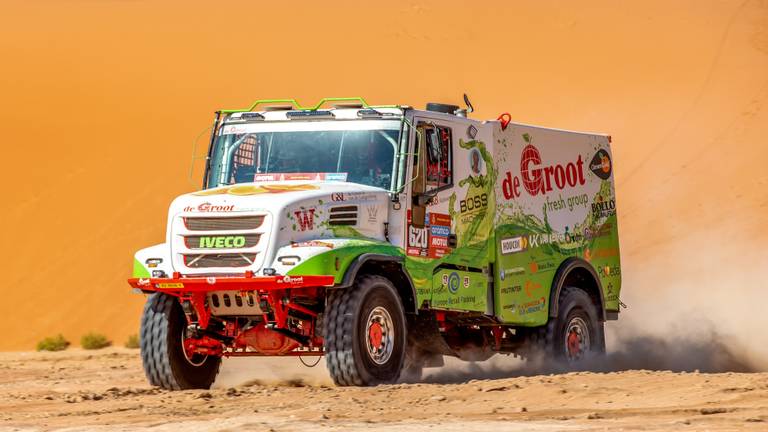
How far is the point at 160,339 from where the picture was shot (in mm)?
13914

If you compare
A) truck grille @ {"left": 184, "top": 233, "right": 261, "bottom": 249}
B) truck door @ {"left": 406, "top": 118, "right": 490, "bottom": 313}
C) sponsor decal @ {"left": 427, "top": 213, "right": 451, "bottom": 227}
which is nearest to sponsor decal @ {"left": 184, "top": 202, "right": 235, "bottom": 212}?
truck grille @ {"left": 184, "top": 233, "right": 261, "bottom": 249}

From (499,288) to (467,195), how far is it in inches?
46.8

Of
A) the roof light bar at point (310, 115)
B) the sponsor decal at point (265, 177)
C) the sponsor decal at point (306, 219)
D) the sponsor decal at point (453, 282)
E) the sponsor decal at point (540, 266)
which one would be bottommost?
the sponsor decal at point (453, 282)

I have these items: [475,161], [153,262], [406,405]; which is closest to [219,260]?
[153,262]

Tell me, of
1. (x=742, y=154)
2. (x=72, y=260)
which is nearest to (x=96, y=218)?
(x=72, y=260)

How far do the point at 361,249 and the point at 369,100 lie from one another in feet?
104

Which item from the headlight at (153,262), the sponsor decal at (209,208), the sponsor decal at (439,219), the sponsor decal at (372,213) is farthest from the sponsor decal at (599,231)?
the headlight at (153,262)

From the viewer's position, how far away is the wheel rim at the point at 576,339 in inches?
662

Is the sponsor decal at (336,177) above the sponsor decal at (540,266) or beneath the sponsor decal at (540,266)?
above

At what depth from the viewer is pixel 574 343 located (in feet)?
55.7

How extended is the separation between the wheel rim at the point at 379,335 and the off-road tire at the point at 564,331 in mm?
3224

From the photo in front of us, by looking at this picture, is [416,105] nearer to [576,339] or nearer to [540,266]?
[576,339]

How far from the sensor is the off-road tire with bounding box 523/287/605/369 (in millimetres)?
16500

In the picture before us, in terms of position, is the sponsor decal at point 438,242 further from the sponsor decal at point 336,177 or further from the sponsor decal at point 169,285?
the sponsor decal at point 169,285
